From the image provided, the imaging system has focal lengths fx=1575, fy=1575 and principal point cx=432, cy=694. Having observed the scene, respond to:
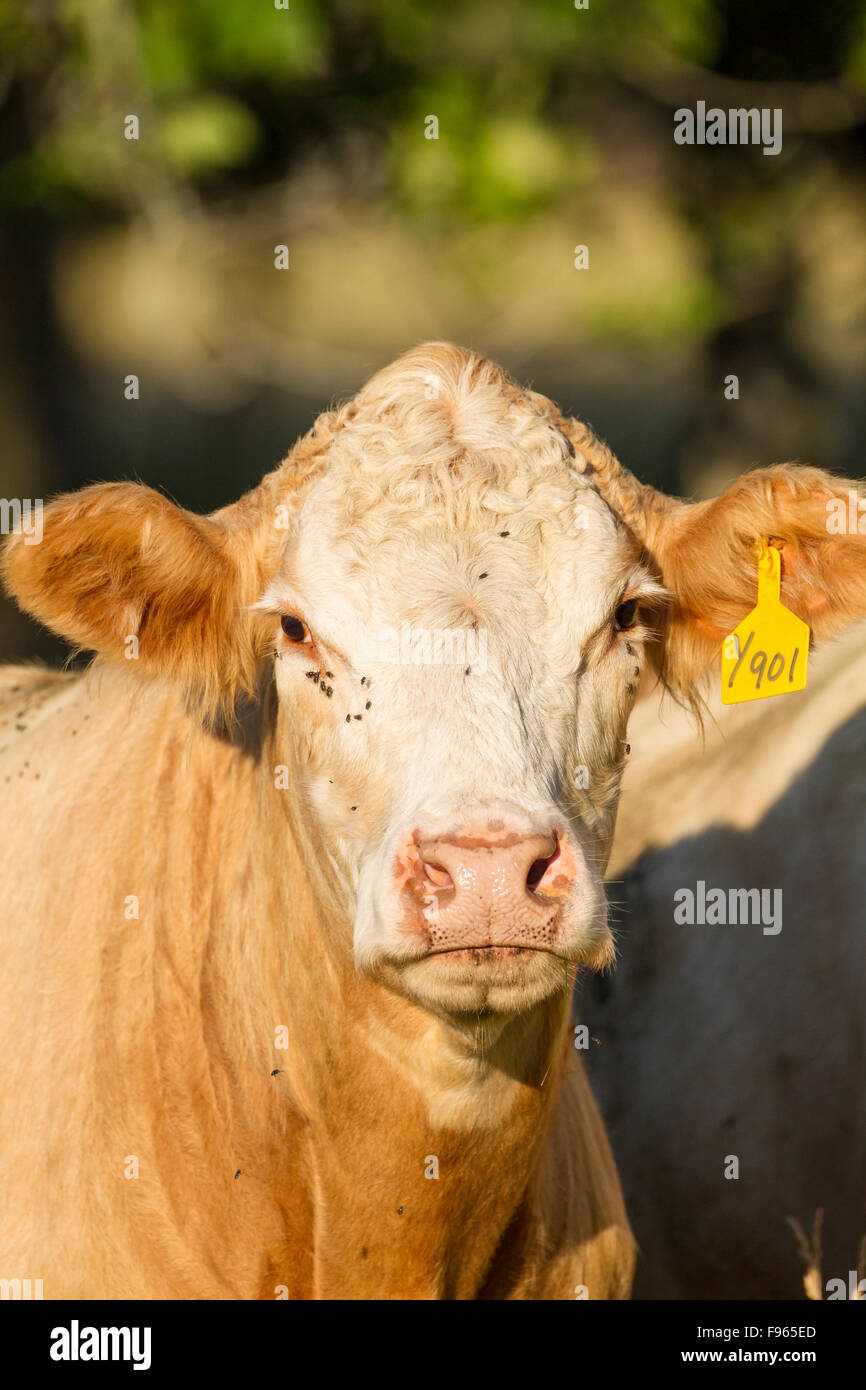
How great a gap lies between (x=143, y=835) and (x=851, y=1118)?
7.96ft

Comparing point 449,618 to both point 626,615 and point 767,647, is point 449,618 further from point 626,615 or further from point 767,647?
point 767,647

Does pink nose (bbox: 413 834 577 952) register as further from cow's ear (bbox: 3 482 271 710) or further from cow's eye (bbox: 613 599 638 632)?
cow's ear (bbox: 3 482 271 710)

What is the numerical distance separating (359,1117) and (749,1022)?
6.83 feet

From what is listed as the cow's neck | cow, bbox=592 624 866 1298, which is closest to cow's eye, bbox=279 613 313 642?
the cow's neck

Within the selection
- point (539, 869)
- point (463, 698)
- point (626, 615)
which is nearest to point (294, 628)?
Answer: point (463, 698)

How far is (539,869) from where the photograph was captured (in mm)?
2666

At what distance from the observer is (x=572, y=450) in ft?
11.4

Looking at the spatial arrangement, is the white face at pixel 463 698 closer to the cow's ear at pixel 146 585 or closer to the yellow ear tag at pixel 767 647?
the cow's ear at pixel 146 585

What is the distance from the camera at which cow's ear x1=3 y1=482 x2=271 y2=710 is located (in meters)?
3.27

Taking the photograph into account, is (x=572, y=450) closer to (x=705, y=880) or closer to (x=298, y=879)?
(x=298, y=879)

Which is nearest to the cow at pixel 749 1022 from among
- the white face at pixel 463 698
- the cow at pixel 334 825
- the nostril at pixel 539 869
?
the cow at pixel 334 825

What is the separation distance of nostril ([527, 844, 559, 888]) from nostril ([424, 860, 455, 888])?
137 millimetres

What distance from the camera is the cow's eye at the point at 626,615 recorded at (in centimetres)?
328
